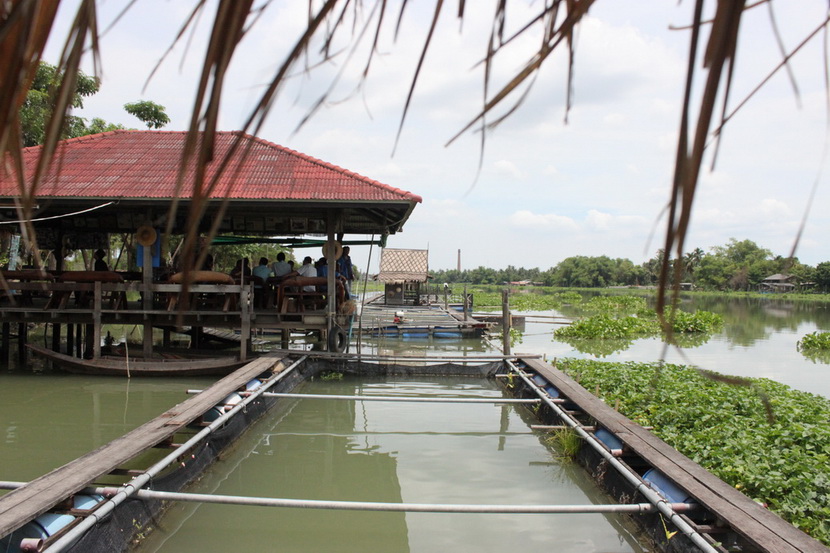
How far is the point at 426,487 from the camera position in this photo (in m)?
5.09

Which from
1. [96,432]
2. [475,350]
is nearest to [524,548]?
[96,432]

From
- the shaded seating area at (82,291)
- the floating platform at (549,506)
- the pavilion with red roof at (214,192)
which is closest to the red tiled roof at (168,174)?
the pavilion with red roof at (214,192)

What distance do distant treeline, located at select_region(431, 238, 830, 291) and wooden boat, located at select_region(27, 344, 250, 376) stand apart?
3677cm

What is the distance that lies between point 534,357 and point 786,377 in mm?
6793

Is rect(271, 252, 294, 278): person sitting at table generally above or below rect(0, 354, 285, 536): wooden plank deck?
above

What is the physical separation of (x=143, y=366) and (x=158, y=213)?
8.43 feet

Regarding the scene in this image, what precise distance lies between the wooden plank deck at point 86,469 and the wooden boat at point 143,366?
11.5ft

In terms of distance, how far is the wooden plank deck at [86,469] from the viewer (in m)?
2.94

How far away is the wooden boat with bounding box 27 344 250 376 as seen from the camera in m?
9.34

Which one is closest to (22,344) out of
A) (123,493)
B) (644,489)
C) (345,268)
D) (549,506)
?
(345,268)

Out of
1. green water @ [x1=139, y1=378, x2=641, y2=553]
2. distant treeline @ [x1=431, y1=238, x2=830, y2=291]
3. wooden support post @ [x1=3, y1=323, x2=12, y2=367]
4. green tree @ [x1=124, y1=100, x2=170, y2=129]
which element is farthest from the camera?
distant treeline @ [x1=431, y1=238, x2=830, y2=291]

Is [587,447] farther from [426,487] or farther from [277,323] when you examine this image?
[277,323]

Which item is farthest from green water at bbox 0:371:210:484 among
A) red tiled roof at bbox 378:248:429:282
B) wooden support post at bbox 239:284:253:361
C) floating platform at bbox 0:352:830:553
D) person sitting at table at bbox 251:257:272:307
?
red tiled roof at bbox 378:248:429:282

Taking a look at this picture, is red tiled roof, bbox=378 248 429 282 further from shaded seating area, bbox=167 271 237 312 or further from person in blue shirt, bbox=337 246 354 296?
shaded seating area, bbox=167 271 237 312
